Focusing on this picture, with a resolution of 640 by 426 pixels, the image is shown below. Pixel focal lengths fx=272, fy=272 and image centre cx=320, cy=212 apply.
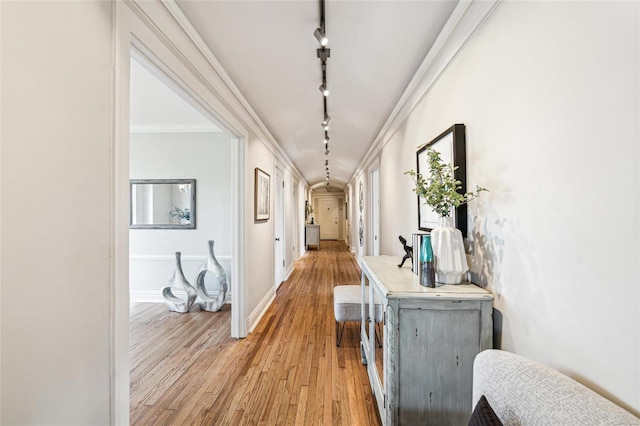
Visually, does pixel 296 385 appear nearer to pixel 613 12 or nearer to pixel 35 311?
pixel 35 311

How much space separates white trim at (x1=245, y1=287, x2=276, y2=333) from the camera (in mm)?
3021

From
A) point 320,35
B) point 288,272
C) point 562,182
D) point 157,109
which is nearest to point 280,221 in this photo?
point 288,272

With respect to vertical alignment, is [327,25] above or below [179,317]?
above

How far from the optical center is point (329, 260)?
759cm

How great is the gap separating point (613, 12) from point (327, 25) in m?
1.37

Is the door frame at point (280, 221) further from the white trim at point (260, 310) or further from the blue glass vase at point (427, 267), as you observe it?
the blue glass vase at point (427, 267)

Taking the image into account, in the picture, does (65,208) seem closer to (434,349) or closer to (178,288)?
(434,349)

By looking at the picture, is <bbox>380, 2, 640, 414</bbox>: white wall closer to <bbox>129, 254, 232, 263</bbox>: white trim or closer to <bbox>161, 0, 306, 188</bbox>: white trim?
<bbox>161, 0, 306, 188</bbox>: white trim

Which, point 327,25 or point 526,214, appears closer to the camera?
point 526,214

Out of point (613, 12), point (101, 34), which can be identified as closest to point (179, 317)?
point (101, 34)

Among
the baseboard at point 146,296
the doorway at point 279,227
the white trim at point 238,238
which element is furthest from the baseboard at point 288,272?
the white trim at point 238,238

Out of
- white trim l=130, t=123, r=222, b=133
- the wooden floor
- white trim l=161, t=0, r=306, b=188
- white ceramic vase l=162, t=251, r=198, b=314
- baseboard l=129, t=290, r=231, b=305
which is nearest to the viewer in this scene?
white trim l=161, t=0, r=306, b=188

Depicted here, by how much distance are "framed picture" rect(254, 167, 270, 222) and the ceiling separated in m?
0.75

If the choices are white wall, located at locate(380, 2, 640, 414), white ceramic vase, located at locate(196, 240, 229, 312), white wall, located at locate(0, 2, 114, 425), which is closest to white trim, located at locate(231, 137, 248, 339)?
white ceramic vase, located at locate(196, 240, 229, 312)
